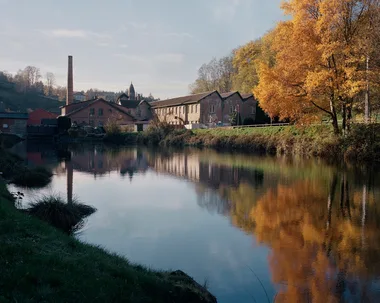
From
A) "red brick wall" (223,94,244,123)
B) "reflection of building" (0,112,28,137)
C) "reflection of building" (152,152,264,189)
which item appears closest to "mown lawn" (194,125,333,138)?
"reflection of building" (152,152,264,189)

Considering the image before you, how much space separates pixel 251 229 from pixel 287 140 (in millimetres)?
29089

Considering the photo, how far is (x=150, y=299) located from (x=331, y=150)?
2926 centimetres

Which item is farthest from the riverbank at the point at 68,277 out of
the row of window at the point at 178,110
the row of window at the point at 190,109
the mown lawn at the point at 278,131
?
the row of window at the point at 178,110

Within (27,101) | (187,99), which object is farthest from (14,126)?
(27,101)

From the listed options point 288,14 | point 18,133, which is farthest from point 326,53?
point 18,133

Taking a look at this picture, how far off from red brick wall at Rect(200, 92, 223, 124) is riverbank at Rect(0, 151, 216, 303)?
65.1 m

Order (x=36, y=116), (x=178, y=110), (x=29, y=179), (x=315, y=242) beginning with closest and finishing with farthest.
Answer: (x=315, y=242)
(x=29, y=179)
(x=178, y=110)
(x=36, y=116)

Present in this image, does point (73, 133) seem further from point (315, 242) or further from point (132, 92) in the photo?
point (132, 92)

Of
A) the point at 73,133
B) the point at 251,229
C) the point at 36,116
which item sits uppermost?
the point at 36,116

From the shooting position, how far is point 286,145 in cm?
3878

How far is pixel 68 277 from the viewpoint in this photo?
5121 millimetres

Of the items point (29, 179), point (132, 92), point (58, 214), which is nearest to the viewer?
point (58, 214)

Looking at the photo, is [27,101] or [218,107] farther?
[27,101]

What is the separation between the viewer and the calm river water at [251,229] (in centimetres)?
752
